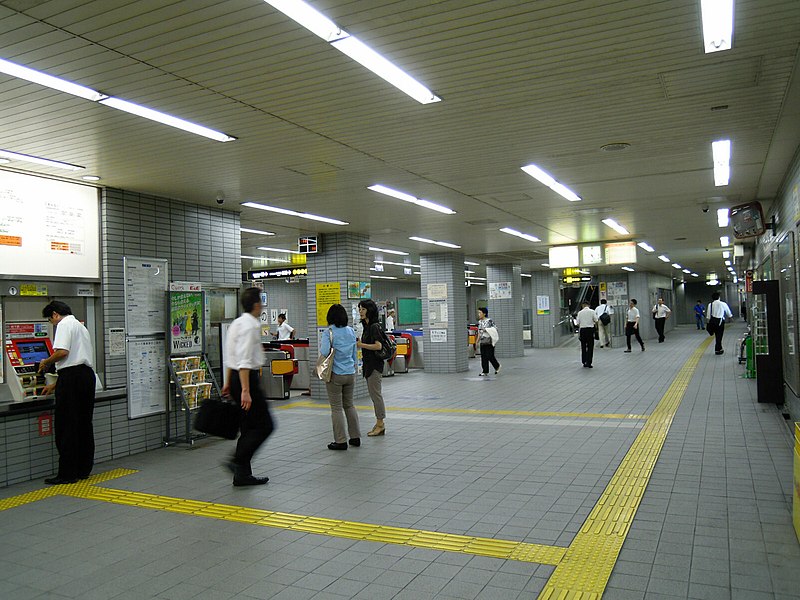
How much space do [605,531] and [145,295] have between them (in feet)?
19.8

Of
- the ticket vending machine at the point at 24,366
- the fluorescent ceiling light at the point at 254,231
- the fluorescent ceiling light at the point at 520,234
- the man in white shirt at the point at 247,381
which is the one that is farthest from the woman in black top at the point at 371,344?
the fluorescent ceiling light at the point at 520,234

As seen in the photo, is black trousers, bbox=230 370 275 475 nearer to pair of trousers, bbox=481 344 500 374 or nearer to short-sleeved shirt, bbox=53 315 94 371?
short-sleeved shirt, bbox=53 315 94 371

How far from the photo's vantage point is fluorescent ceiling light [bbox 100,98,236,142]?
471 centimetres

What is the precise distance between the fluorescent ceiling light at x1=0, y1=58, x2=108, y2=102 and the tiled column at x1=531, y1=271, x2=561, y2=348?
21.5 meters

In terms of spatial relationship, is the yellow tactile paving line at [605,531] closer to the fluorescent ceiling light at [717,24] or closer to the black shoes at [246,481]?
the black shoes at [246,481]

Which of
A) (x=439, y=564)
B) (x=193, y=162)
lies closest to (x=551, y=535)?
(x=439, y=564)

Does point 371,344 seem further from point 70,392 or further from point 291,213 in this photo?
point 291,213

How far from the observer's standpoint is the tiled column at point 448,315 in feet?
52.2

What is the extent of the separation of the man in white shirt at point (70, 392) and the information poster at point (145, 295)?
1265mm

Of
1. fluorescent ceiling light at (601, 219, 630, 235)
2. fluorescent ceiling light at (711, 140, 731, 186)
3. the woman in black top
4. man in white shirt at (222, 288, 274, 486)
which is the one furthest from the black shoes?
fluorescent ceiling light at (601, 219, 630, 235)

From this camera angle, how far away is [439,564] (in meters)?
3.75

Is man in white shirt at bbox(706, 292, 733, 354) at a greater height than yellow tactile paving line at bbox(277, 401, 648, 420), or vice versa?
man in white shirt at bbox(706, 292, 733, 354)

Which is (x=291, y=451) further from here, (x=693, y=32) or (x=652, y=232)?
(x=652, y=232)

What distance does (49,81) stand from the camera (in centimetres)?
422
